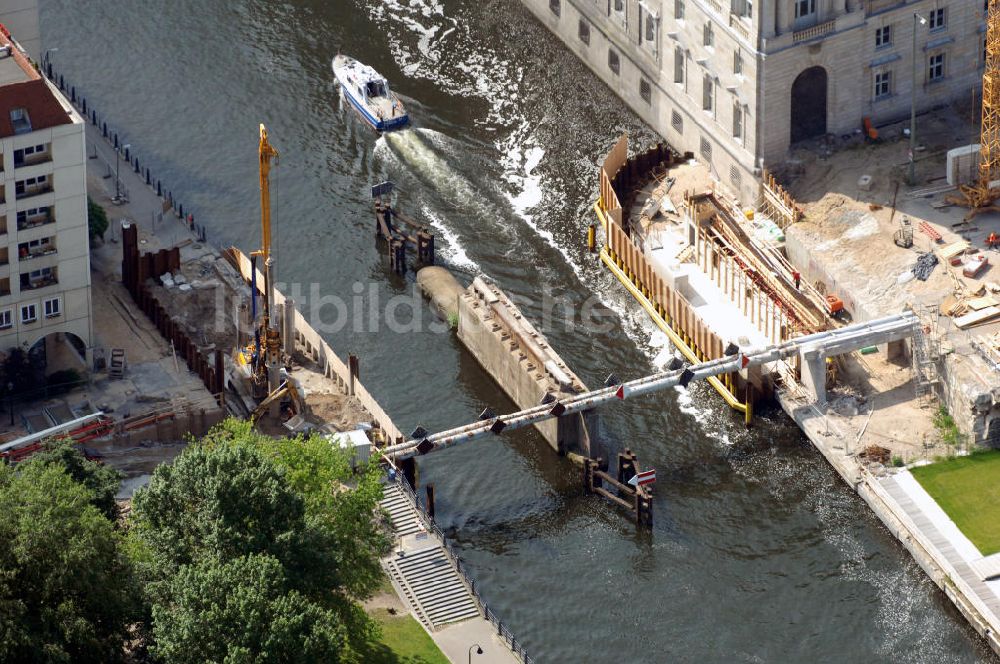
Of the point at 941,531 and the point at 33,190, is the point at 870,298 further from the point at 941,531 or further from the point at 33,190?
the point at 33,190

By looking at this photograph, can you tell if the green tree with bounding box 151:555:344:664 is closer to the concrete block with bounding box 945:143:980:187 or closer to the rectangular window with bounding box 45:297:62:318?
the rectangular window with bounding box 45:297:62:318

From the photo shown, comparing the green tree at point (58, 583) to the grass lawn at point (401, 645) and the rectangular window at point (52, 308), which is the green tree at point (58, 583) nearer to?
the grass lawn at point (401, 645)

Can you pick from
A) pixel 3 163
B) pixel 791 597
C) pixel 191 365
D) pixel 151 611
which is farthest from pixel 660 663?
pixel 3 163

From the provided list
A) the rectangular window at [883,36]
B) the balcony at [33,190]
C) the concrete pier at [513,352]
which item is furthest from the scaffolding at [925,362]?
the balcony at [33,190]

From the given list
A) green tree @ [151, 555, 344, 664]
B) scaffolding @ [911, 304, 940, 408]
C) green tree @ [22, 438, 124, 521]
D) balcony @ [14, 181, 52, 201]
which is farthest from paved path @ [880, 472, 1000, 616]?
balcony @ [14, 181, 52, 201]

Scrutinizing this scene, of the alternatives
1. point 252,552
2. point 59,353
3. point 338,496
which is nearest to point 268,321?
point 59,353
